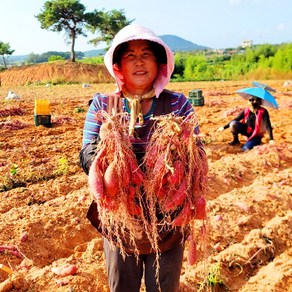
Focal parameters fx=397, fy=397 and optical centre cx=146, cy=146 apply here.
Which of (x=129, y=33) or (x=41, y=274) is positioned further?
(x=41, y=274)

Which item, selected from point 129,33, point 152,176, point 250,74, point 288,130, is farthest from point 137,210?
point 250,74

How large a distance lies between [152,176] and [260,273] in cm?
188

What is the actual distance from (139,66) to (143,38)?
0.14 meters

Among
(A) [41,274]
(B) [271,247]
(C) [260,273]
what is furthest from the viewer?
(B) [271,247]

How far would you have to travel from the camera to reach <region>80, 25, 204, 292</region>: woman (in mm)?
1756

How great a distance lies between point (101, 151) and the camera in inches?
62.1

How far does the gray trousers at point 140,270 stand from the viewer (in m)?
1.84

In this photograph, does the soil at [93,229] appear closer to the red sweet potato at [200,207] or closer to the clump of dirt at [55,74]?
the red sweet potato at [200,207]

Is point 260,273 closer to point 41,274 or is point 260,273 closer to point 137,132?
point 41,274

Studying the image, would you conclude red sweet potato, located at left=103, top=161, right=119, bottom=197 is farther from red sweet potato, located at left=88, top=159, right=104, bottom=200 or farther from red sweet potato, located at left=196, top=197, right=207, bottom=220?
red sweet potato, located at left=196, top=197, right=207, bottom=220

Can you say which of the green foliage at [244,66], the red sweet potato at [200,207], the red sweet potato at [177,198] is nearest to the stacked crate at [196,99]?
the red sweet potato at [200,207]

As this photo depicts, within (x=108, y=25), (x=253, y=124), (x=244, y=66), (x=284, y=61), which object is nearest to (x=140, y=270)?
(x=253, y=124)

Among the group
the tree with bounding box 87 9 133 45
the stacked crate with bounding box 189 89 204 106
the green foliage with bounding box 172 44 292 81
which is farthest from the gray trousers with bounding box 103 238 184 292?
the tree with bounding box 87 9 133 45

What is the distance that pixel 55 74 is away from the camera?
27406 millimetres
